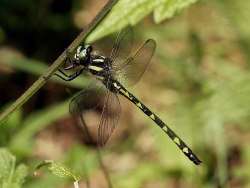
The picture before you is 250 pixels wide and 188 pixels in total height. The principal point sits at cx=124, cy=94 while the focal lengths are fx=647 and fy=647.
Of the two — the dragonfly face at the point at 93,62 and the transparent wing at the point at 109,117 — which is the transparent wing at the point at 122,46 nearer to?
the dragonfly face at the point at 93,62

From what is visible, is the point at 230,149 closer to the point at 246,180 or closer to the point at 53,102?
the point at 246,180

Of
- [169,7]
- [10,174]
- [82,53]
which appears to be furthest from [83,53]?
[10,174]

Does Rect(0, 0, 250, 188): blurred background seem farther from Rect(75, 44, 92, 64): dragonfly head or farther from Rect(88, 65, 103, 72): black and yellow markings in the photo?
Rect(75, 44, 92, 64): dragonfly head

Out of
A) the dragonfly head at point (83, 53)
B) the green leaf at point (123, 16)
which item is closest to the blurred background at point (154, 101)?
the dragonfly head at point (83, 53)

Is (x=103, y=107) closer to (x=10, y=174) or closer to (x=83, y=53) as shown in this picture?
(x=83, y=53)

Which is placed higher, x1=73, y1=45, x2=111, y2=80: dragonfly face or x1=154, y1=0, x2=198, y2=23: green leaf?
x1=73, y1=45, x2=111, y2=80: dragonfly face

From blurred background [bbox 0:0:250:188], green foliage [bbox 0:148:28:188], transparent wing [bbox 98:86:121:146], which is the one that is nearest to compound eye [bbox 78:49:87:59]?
transparent wing [bbox 98:86:121:146]

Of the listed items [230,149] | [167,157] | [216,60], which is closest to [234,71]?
[216,60]
